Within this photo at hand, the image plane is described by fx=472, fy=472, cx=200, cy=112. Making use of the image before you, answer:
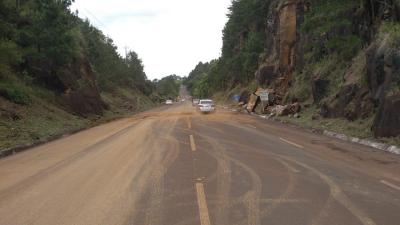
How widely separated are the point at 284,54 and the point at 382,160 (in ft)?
139

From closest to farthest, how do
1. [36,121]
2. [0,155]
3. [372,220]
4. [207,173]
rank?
[372,220], [207,173], [0,155], [36,121]

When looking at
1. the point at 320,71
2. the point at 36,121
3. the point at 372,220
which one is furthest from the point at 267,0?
the point at 372,220

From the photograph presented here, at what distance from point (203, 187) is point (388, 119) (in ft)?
35.4

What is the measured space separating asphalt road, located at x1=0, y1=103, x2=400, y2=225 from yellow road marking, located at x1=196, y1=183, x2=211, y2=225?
0.06ft

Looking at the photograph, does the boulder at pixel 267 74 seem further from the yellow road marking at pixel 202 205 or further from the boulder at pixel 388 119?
the yellow road marking at pixel 202 205

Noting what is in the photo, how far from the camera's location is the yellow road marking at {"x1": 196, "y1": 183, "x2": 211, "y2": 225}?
265 inches

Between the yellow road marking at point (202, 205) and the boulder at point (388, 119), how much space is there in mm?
10279

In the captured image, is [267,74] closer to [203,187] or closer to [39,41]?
[39,41]

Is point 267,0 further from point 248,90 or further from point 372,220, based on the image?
point 372,220

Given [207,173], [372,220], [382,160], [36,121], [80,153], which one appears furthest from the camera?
[36,121]

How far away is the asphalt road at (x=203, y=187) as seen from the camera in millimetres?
7008

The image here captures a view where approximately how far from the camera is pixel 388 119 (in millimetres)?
17281

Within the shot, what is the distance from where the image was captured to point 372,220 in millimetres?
6684

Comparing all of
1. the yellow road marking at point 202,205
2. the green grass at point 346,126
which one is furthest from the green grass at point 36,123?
the green grass at point 346,126
